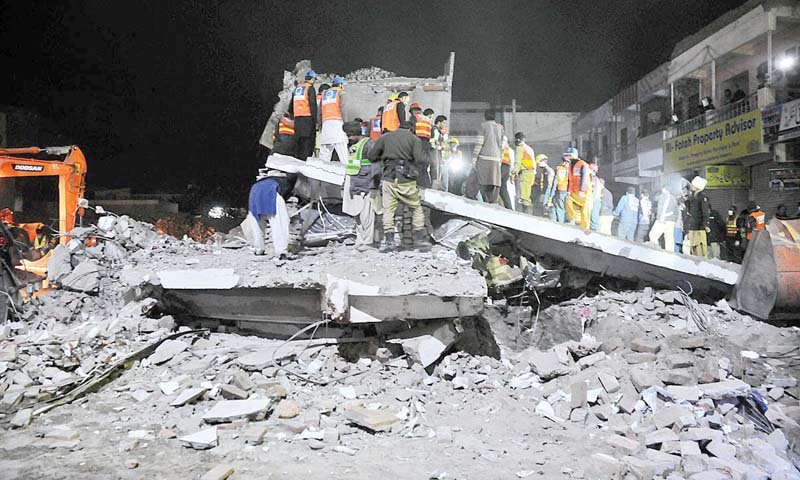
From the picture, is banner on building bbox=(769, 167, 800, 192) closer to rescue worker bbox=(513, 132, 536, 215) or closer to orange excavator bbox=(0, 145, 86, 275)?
rescue worker bbox=(513, 132, 536, 215)

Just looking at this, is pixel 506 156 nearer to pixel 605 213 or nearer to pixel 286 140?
pixel 605 213

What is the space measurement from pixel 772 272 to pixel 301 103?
6.19m

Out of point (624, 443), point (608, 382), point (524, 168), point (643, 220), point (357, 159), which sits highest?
point (524, 168)

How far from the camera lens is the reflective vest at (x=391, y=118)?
7.61m

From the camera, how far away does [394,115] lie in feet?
25.2

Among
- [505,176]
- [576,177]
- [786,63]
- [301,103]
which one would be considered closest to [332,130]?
[301,103]

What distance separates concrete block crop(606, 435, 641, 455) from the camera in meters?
4.01

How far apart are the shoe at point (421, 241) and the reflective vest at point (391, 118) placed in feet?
5.49

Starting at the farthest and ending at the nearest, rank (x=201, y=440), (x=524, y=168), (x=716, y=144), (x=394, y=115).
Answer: (x=716, y=144)
(x=524, y=168)
(x=394, y=115)
(x=201, y=440)

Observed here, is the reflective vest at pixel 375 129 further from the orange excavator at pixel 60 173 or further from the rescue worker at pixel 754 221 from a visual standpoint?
the rescue worker at pixel 754 221

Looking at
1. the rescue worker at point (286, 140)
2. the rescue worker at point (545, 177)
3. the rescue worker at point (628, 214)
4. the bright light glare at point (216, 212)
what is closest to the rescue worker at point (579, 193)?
the rescue worker at point (545, 177)

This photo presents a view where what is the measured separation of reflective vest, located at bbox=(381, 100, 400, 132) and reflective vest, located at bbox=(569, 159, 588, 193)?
12.3ft

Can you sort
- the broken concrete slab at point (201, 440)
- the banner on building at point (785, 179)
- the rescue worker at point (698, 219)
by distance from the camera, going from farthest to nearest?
the banner on building at point (785, 179), the rescue worker at point (698, 219), the broken concrete slab at point (201, 440)

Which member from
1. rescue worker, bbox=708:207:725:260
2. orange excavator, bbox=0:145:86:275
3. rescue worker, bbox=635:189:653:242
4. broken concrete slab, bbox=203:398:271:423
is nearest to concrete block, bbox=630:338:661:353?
broken concrete slab, bbox=203:398:271:423
